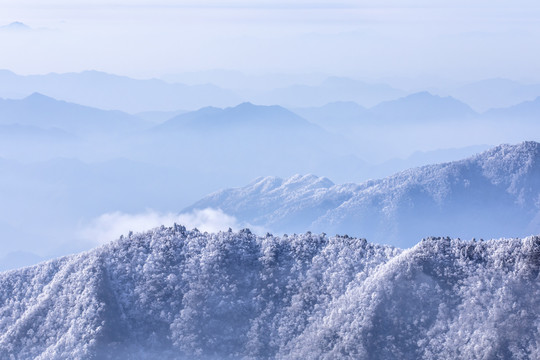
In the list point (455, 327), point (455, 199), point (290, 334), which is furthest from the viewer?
point (455, 199)

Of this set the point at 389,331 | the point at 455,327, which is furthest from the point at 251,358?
the point at 455,327

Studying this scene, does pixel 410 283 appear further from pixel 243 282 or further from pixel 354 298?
pixel 243 282

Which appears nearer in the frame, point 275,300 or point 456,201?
point 275,300

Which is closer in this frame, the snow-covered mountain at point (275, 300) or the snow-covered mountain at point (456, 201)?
the snow-covered mountain at point (275, 300)

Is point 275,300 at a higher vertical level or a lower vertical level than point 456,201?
lower

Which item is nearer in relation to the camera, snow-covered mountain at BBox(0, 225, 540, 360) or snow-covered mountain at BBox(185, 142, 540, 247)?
snow-covered mountain at BBox(0, 225, 540, 360)

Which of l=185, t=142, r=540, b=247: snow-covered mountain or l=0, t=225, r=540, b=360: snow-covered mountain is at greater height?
l=185, t=142, r=540, b=247: snow-covered mountain

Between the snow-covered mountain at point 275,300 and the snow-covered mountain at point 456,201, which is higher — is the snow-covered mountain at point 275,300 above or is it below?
below

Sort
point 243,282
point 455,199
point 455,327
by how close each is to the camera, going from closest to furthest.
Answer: point 455,327 < point 243,282 < point 455,199
